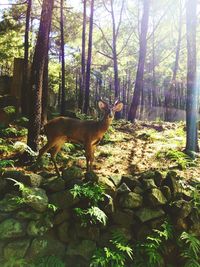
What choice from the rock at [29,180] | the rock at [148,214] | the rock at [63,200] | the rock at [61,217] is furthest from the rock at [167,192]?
the rock at [29,180]

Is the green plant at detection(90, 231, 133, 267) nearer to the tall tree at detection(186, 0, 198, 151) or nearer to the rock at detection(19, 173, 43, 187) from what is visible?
the rock at detection(19, 173, 43, 187)

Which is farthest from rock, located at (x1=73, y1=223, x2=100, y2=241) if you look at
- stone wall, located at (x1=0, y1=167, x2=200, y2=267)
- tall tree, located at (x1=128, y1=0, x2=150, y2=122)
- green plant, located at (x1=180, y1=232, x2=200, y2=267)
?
tall tree, located at (x1=128, y1=0, x2=150, y2=122)

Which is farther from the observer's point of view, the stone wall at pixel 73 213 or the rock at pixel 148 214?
the rock at pixel 148 214

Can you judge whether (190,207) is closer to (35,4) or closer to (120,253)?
(120,253)

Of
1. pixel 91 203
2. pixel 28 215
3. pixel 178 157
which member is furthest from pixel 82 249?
pixel 178 157

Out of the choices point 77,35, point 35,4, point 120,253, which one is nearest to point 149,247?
point 120,253

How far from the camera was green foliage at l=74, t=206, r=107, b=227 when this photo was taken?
19.9 ft

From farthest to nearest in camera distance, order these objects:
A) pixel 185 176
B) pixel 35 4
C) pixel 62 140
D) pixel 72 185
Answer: pixel 35 4 → pixel 185 176 → pixel 62 140 → pixel 72 185

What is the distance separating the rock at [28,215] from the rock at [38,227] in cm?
8

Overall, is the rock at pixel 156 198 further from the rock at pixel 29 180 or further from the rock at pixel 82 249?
the rock at pixel 29 180

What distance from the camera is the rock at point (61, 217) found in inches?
242

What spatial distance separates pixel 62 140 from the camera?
7.39 metres

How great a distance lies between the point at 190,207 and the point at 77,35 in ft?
64.3

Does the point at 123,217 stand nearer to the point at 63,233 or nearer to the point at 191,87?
the point at 63,233
